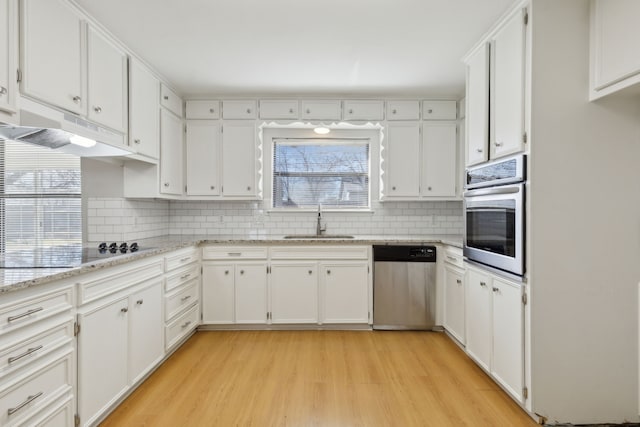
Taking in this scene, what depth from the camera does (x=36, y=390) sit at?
150 centimetres

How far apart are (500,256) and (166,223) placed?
3.44 metres

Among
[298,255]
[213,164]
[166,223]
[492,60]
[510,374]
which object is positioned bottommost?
[510,374]

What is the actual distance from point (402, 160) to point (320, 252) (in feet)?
4.49

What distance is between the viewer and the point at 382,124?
387cm

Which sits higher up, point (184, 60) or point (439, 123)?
point (184, 60)

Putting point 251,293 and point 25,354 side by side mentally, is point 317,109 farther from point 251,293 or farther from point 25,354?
point 25,354

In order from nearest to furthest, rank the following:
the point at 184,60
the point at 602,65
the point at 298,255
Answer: the point at 602,65
the point at 184,60
the point at 298,255

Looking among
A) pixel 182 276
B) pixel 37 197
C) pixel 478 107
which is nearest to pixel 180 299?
pixel 182 276

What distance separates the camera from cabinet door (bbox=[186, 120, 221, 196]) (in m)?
3.83

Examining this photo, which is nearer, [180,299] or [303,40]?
[303,40]

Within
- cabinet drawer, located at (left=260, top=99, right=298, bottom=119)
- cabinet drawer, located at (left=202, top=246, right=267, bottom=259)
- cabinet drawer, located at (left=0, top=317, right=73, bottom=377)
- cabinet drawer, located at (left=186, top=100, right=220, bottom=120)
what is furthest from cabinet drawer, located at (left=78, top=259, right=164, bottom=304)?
cabinet drawer, located at (left=260, top=99, right=298, bottom=119)

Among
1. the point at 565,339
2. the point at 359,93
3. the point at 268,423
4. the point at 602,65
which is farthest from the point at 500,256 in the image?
the point at 359,93

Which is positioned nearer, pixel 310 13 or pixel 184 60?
pixel 310 13

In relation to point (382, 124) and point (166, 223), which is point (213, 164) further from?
point (382, 124)
